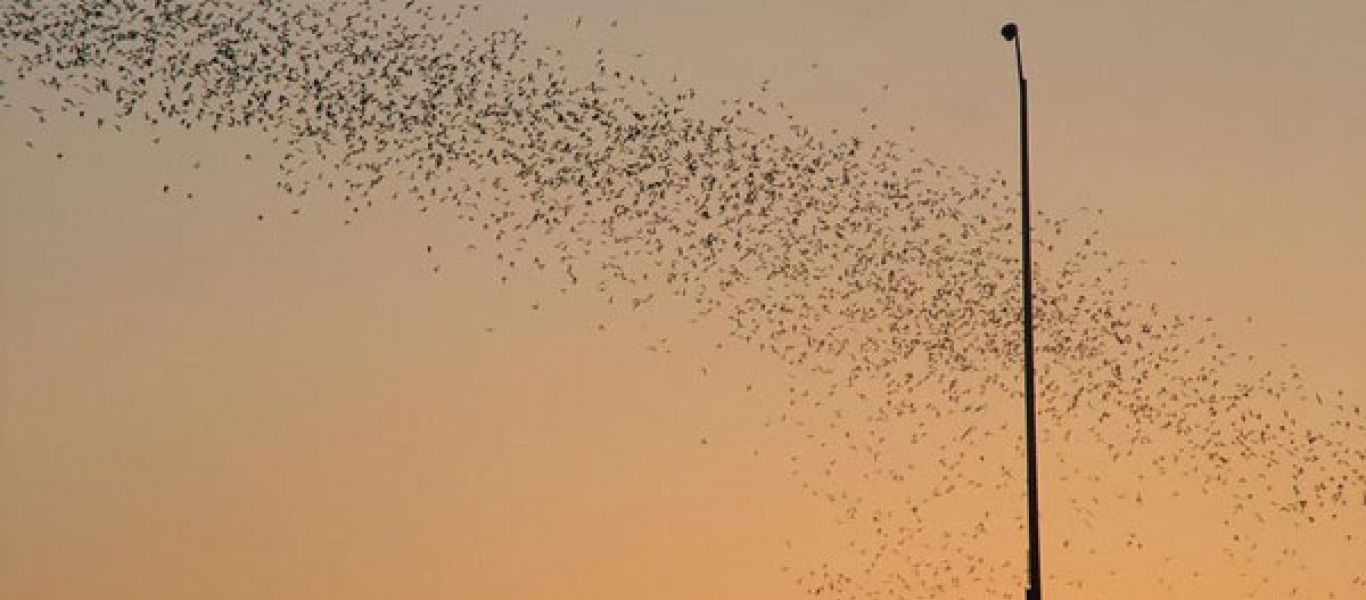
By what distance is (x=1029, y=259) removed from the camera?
2723 cm

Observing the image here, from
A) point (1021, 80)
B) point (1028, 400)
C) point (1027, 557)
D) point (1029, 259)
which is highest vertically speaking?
point (1021, 80)

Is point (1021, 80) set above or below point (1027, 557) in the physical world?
above

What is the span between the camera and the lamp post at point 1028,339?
82.6 ft

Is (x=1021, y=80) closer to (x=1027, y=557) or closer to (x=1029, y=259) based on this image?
(x=1029, y=259)

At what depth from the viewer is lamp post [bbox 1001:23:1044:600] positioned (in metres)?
25.2

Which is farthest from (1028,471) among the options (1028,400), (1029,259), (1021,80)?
(1021,80)

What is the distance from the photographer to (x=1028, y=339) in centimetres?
2672

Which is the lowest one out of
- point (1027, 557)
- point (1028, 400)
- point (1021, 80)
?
point (1027, 557)

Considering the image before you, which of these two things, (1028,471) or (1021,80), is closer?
(1028,471)

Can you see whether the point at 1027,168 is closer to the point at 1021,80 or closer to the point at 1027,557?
the point at 1021,80

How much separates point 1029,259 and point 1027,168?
1495mm

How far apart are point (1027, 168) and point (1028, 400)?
3.29 metres

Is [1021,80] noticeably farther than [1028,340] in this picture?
Yes

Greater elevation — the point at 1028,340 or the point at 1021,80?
the point at 1021,80
